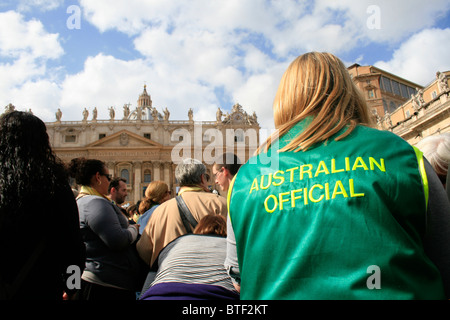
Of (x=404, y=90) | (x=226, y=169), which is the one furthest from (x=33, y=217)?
(x=404, y=90)

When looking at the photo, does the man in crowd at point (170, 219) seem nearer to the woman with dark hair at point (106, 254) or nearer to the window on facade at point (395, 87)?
the woman with dark hair at point (106, 254)

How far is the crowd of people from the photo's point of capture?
1278 millimetres

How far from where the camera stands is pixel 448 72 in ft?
101

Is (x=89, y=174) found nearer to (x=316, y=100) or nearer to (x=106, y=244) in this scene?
(x=106, y=244)

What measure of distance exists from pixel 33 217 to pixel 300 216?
208 cm

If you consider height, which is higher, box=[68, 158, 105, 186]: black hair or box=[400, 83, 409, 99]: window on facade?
box=[400, 83, 409, 99]: window on facade

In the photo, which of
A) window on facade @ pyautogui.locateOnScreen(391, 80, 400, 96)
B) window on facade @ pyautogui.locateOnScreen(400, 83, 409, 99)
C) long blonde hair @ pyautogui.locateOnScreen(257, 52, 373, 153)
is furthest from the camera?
window on facade @ pyautogui.locateOnScreen(400, 83, 409, 99)

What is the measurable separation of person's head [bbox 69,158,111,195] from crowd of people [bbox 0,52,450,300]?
1570 millimetres

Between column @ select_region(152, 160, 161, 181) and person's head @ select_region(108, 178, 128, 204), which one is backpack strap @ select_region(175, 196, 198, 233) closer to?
person's head @ select_region(108, 178, 128, 204)

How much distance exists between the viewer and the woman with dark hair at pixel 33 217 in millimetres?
2342

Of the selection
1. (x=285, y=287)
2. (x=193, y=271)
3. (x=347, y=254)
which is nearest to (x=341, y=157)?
(x=347, y=254)

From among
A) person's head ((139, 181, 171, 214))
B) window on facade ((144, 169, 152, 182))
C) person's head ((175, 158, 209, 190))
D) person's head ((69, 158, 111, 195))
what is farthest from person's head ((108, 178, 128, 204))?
window on facade ((144, 169, 152, 182))
